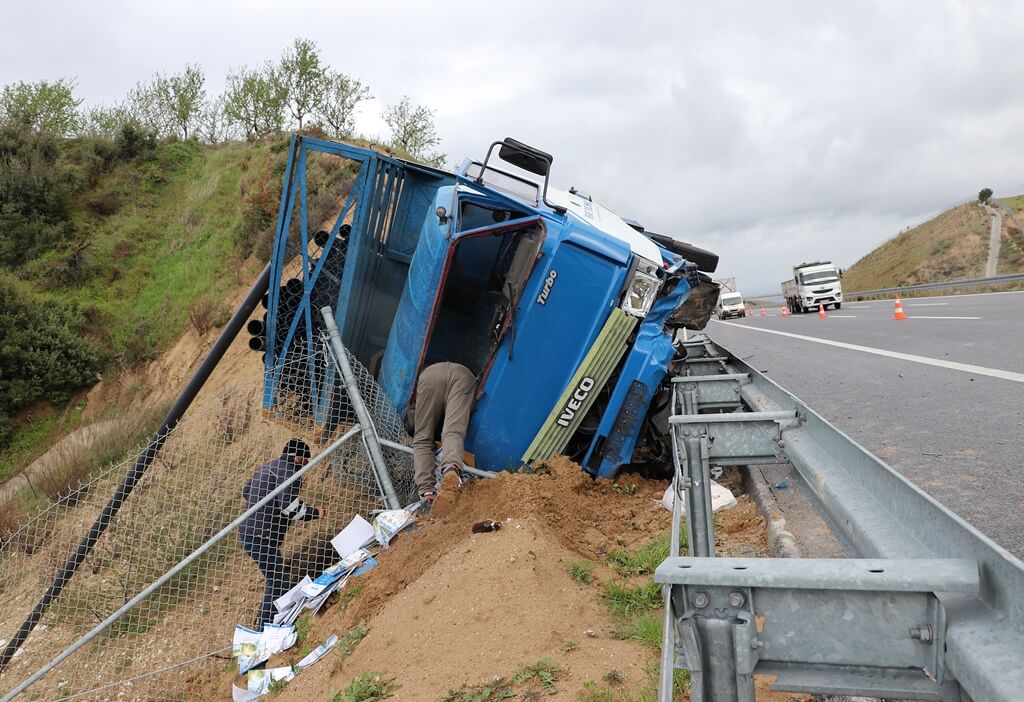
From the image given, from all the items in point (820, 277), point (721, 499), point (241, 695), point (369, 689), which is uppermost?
point (820, 277)

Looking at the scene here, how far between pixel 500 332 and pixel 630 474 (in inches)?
67.5

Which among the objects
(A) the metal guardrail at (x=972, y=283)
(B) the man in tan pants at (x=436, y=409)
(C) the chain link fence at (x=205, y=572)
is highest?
(A) the metal guardrail at (x=972, y=283)

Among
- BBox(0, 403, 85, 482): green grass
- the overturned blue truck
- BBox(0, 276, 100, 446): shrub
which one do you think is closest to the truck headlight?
the overturned blue truck

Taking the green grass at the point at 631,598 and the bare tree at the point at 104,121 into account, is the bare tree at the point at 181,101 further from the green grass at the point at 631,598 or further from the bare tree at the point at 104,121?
the green grass at the point at 631,598

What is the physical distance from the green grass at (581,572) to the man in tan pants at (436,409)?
195 centimetres

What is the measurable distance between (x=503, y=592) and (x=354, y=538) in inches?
87.9

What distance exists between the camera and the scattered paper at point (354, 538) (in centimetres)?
583

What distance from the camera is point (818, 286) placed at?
3066 centimetres

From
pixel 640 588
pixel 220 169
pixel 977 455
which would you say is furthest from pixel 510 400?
pixel 220 169

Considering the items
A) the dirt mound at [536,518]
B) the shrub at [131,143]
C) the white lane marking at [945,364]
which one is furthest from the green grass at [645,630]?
the shrub at [131,143]

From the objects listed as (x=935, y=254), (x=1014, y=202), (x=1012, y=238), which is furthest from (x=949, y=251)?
(x=1014, y=202)

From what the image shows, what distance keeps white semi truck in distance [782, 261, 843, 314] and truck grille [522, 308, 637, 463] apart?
26.0m

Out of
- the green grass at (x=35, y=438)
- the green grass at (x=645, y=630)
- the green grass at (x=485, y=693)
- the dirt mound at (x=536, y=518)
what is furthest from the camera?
the green grass at (x=35, y=438)

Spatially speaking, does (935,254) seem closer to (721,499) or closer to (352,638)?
(721,499)
